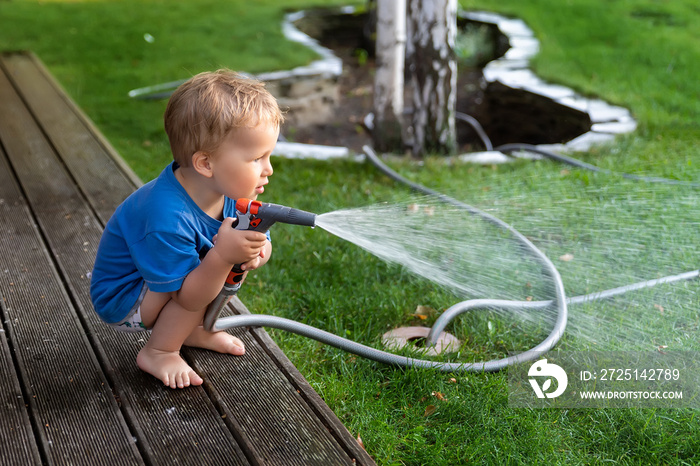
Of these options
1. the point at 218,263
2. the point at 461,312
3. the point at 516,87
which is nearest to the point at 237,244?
the point at 218,263

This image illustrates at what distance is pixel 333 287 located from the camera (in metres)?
2.84

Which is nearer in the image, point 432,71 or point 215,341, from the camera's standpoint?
point 215,341

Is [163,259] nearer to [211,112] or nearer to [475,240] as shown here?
[211,112]

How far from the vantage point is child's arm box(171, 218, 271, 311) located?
173 cm

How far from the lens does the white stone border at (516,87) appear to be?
450 cm

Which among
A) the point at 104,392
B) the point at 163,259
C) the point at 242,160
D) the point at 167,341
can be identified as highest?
the point at 242,160

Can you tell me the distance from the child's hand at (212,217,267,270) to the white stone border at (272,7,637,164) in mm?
2722

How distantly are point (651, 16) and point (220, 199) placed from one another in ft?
24.2

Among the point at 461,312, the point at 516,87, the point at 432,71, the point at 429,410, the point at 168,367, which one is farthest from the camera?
the point at 516,87

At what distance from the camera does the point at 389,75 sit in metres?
4.57

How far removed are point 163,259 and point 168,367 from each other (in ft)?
1.20

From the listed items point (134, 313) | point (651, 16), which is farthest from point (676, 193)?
point (651, 16)

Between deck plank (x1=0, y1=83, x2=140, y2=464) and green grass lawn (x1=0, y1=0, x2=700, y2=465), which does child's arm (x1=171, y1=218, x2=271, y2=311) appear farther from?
green grass lawn (x1=0, y1=0, x2=700, y2=465)

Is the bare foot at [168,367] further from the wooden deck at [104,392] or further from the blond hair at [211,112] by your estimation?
the blond hair at [211,112]
